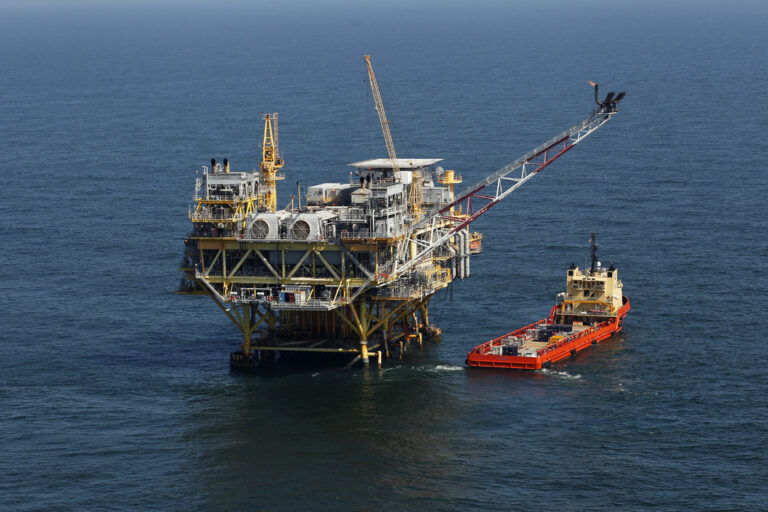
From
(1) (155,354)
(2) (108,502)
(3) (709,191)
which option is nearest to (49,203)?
(1) (155,354)

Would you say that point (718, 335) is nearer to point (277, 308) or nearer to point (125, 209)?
point (277, 308)

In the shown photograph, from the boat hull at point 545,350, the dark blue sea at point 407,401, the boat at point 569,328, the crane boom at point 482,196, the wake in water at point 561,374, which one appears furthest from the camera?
the crane boom at point 482,196

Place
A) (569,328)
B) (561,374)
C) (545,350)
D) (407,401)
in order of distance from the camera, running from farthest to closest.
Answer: (569,328) < (545,350) < (561,374) < (407,401)

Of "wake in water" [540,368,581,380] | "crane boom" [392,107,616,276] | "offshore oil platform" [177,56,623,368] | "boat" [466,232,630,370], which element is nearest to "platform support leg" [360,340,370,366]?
"offshore oil platform" [177,56,623,368]

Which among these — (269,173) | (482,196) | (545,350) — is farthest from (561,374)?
(269,173)

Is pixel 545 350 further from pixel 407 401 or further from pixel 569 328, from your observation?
pixel 407 401

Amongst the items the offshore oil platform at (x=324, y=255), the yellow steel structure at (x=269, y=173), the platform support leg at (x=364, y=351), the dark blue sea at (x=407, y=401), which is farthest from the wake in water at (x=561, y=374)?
the yellow steel structure at (x=269, y=173)

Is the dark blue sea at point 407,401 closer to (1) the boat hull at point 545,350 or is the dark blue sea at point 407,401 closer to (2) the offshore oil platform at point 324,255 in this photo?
(1) the boat hull at point 545,350
